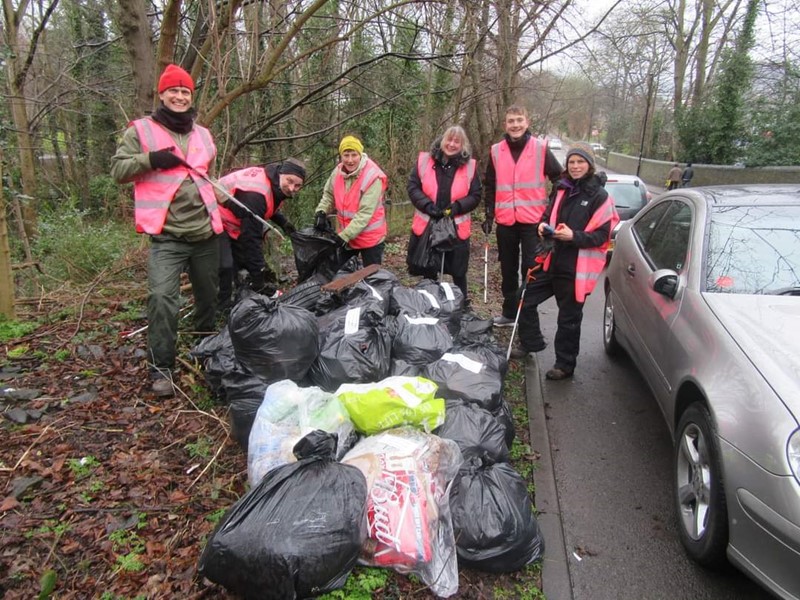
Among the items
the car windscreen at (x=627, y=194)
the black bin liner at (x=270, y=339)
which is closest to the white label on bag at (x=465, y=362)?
the black bin liner at (x=270, y=339)

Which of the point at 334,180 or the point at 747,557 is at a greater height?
the point at 334,180

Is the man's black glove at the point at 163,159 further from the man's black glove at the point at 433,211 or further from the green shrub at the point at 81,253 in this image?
the green shrub at the point at 81,253

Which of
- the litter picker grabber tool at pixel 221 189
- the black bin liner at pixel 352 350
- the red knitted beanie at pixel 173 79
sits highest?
the red knitted beanie at pixel 173 79

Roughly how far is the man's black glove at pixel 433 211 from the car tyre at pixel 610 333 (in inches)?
66.5

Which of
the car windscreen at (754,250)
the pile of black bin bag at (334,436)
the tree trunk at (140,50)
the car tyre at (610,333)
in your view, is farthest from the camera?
the car tyre at (610,333)

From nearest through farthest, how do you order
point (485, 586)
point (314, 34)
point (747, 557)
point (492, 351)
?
point (747, 557), point (485, 586), point (492, 351), point (314, 34)

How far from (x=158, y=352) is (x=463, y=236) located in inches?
107

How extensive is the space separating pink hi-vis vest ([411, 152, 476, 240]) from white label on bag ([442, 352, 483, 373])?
171 cm

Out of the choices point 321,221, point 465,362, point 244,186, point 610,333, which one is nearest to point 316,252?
point 321,221

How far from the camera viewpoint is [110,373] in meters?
3.52

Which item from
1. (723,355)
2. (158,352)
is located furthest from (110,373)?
(723,355)

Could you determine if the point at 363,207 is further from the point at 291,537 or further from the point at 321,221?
the point at 291,537

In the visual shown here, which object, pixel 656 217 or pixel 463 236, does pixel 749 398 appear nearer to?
pixel 656 217

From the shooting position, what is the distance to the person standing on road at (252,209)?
13.4ft
